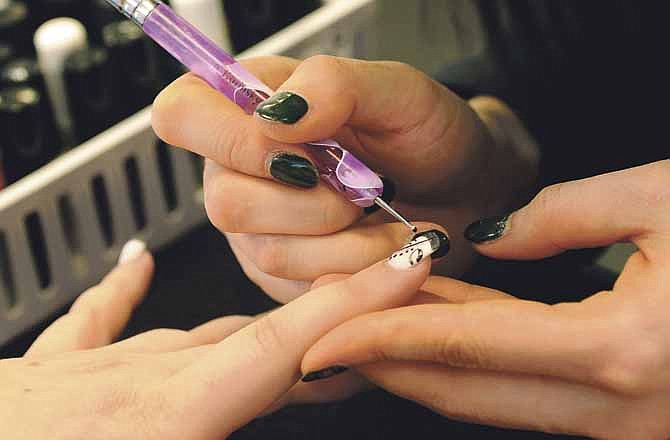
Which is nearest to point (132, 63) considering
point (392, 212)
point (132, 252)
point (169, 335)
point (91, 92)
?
point (91, 92)

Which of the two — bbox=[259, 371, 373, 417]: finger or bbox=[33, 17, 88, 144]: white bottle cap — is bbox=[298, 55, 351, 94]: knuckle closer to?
bbox=[259, 371, 373, 417]: finger

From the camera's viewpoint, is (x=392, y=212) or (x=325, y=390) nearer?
(x=392, y=212)

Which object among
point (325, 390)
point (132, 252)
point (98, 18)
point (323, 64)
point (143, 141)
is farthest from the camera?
point (98, 18)

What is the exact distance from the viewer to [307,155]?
540 mm

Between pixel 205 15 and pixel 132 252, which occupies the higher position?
pixel 205 15

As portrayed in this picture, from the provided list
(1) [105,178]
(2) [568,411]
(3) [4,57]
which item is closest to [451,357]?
(2) [568,411]

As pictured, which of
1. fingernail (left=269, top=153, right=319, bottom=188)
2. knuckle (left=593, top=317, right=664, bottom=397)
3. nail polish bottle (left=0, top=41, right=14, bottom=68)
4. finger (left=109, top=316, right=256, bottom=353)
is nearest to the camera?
knuckle (left=593, top=317, right=664, bottom=397)

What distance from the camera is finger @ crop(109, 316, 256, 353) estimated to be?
63 centimetres

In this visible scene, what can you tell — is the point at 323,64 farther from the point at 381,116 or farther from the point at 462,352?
the point at 462,352

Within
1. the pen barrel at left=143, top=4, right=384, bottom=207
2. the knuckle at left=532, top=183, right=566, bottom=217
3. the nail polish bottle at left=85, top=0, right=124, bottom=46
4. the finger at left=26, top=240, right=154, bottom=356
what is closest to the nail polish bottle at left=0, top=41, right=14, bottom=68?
the nail polish bottle at left=85, top=0, right=124, bottom=46

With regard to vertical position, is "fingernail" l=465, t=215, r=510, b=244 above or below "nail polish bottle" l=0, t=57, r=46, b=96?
below

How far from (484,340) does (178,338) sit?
30cm

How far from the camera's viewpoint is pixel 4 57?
850mm

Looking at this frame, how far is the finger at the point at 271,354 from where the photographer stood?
51 cm
